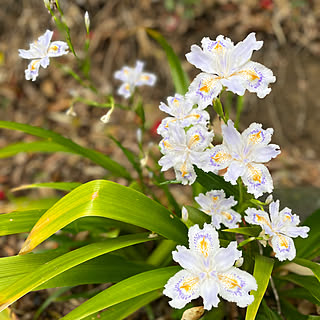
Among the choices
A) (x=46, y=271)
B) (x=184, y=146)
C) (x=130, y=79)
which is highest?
(x=130, y=79)

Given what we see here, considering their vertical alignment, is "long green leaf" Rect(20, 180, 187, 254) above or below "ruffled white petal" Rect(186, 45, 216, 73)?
below

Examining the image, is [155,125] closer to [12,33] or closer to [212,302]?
[12,33]

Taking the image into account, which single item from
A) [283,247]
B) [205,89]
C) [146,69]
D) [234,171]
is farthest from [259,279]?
[146,69]

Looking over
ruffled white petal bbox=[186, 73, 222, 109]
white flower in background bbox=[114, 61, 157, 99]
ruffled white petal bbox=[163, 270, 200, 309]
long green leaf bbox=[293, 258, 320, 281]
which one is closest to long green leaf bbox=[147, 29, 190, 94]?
white flower in background bbox=[114, 61, 157, 99]

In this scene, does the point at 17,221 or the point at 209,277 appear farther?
the point at 17,221

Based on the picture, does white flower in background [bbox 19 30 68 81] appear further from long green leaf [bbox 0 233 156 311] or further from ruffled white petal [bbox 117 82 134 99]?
long green leaf [bbox 0 233 156 311]

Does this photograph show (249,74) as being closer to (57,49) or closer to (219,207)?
(219,207)
